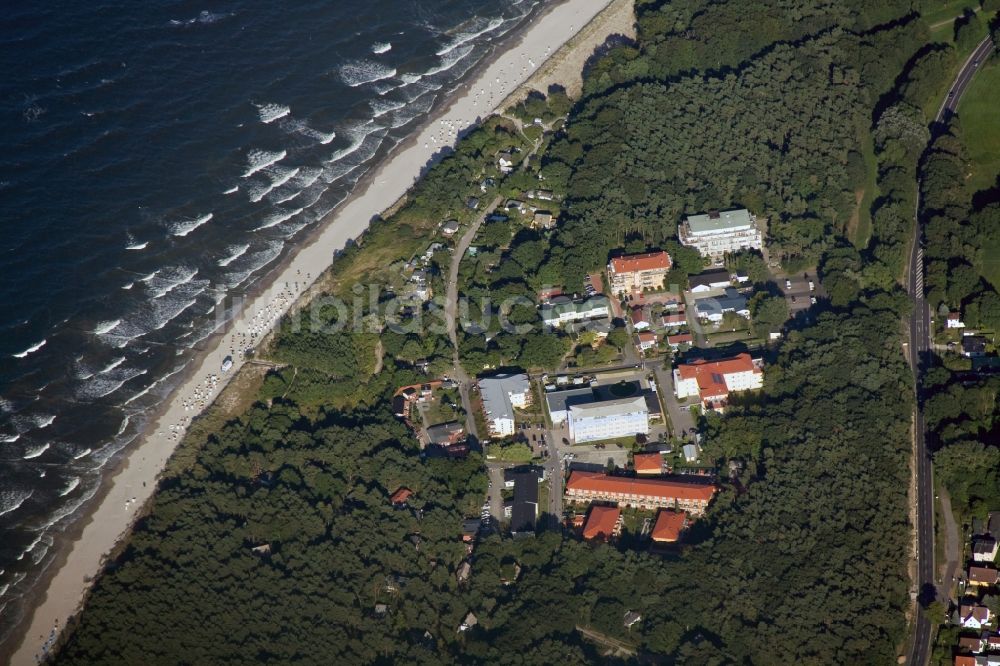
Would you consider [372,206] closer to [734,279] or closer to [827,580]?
[734,279]

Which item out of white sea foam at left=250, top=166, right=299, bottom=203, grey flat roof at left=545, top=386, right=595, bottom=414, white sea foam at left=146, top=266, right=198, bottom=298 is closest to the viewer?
grey flat roof at left=545, top=386, right=595, bottom=414

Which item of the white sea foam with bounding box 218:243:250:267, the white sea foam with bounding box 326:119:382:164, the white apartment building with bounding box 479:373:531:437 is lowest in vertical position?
the white apartment building with bounding box 479:373:531:437

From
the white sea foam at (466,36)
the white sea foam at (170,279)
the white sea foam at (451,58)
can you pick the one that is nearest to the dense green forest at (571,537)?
the white sea foam at (451,58)

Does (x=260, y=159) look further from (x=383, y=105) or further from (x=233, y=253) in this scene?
(x=383, y=105)

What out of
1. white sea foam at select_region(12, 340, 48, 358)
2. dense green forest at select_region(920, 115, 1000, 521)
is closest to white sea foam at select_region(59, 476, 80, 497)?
white sea foam at select_region(12, 340, 48, 358)

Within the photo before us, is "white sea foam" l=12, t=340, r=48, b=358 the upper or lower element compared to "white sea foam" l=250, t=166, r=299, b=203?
lower

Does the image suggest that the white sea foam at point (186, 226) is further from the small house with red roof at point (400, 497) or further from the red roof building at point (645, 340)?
the red roof building at point (645, 340)

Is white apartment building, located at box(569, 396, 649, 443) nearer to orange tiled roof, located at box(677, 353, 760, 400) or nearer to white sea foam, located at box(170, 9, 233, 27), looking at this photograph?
orange tiled roof, located at box(677, 353, 760, 400)

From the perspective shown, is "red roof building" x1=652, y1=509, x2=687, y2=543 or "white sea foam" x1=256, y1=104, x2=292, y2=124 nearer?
"red roof building" x1=652, y1=509, x2=687, y2=543
